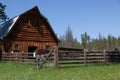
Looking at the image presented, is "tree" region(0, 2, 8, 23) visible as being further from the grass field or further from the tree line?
the tree line

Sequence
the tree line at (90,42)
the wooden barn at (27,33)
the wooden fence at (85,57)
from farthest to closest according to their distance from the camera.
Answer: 1. the tree line at (90,42)
2. the wooden barn at (27,33)
3. the wooden fence at (85,57)

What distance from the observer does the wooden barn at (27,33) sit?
39.9 meters

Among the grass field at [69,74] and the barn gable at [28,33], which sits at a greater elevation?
the barn gable at [28,33]

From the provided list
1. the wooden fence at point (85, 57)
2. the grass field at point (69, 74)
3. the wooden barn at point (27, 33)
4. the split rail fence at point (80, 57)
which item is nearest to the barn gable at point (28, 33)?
the wooden barn at point (27, 33)

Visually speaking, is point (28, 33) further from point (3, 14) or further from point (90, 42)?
point (90, 42)

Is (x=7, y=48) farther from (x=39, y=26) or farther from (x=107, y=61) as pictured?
(x=107, y=61)

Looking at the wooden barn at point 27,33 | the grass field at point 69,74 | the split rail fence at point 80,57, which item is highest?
the wooden barn at point 27,33

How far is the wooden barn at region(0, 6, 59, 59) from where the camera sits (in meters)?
39.9

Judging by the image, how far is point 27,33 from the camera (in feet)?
137

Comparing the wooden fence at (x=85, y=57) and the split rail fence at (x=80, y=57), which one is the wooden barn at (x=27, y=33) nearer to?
the split rail fence at (x=80, y=57)

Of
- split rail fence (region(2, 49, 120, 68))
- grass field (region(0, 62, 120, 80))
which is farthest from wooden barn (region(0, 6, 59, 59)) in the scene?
grass field (region(0, 62, 120, 80))

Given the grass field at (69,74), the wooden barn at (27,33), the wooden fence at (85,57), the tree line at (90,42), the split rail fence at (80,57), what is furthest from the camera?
the tree line at (90,42)

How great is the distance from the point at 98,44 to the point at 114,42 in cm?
1754

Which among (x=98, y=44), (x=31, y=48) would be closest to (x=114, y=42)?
(x=98, y=44)
